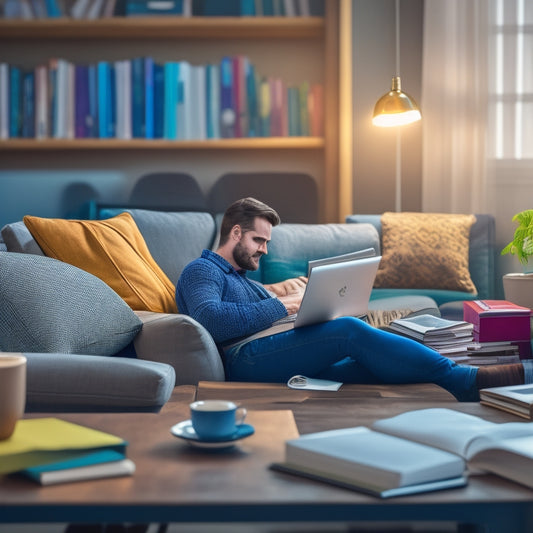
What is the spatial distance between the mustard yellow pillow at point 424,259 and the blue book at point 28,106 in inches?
77.8

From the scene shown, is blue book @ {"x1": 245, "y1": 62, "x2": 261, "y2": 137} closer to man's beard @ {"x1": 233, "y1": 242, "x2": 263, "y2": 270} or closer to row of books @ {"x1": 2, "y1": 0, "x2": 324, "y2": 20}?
row of books @ {"x1": 2, "y1": 0, "x2": 324, "y2": 20}

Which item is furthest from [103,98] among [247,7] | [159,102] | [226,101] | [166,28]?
[247,7]

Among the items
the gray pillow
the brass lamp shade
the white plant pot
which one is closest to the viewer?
the gray pillow

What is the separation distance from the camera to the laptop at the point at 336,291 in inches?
80.0

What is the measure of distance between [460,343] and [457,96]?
2.17m

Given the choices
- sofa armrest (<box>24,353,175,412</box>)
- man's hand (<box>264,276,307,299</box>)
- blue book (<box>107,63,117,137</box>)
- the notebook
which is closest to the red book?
the notebook

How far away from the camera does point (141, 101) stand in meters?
3.87

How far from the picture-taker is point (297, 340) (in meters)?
2.16

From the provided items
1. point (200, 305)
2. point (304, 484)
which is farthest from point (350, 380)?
point (304, 484)

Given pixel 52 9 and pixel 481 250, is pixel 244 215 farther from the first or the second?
pixel 52 9

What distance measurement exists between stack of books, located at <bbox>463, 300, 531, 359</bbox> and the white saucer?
1411 mm

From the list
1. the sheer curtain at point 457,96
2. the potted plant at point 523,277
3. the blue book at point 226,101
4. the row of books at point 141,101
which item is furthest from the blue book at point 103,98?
the potted plant at point 523,277

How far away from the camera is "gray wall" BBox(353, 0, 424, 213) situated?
4.15 meters

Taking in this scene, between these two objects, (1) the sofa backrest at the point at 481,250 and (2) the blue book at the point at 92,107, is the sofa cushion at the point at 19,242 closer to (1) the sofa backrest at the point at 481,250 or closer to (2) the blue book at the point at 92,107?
(2) the blue book at the point at 92,107
